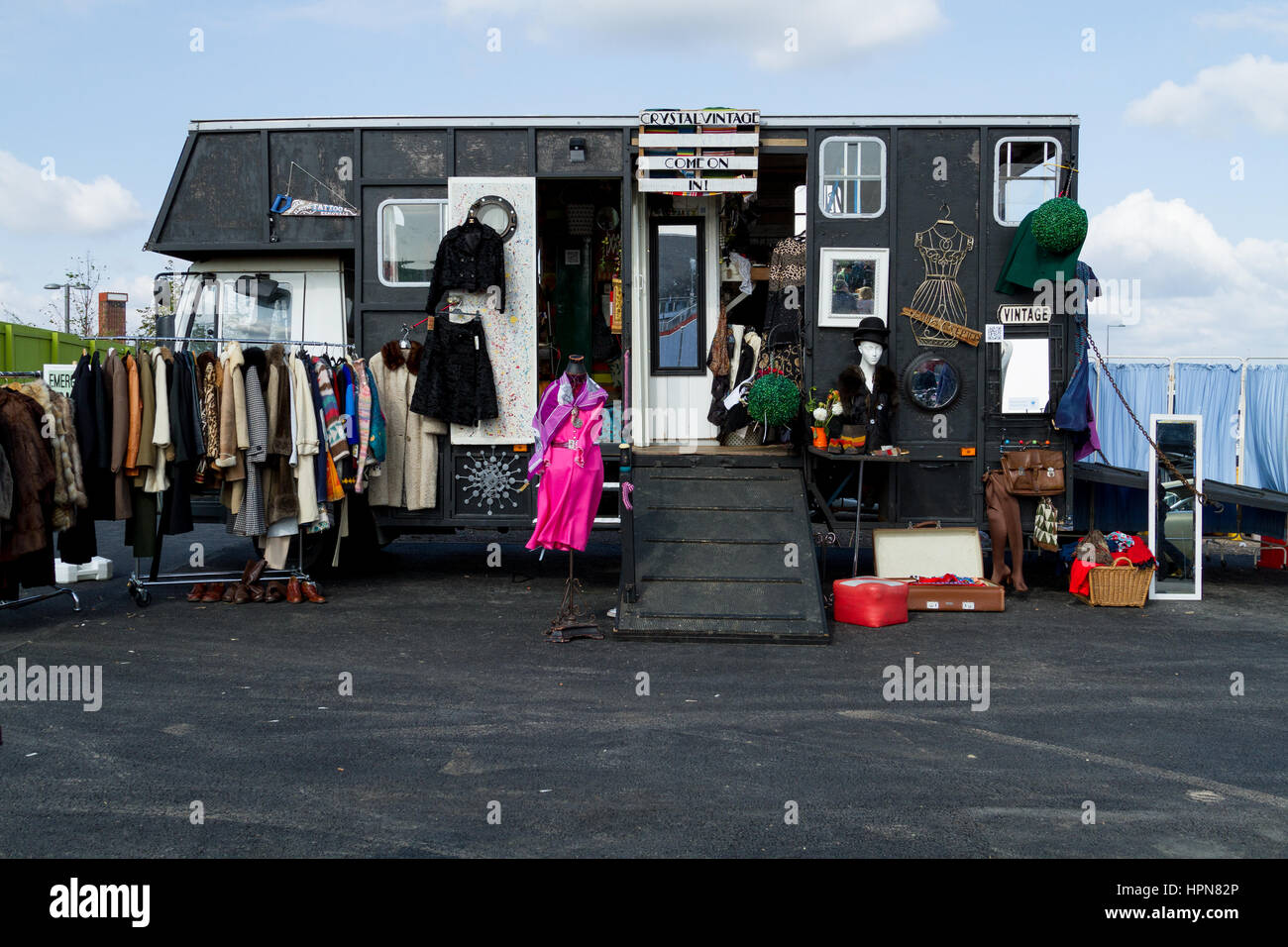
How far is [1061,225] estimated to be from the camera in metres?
8.98

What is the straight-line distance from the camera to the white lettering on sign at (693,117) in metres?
9.53

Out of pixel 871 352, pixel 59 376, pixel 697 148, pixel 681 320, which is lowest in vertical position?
pixel 59 376

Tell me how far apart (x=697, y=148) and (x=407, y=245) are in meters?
2.71

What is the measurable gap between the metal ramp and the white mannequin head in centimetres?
112

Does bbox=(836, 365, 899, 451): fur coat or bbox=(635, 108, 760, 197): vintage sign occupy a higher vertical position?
bbox=(635, 108, 760, 197): vintage sign

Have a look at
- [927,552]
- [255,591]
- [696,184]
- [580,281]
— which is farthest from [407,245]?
[927,552]

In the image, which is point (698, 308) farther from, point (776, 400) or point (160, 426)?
point (160, 426)

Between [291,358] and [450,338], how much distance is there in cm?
135

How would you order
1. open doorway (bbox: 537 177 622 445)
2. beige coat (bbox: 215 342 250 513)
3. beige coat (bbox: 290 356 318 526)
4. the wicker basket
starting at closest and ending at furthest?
beige coat (bbox: 215 342 250 513) < beige coat (bbox: 290 356 318 526) < the wicker basket < open doorway (bbox: 537 177 622 445)

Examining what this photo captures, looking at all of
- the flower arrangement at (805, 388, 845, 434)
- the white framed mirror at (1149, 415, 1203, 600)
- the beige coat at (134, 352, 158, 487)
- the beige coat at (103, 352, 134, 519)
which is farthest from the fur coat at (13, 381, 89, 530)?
the white framed mirror at (1149, 415, 1203, 600)

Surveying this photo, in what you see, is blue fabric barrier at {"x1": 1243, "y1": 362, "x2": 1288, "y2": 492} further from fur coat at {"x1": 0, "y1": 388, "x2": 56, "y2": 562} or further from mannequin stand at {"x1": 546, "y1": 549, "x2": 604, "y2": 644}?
fur coat at {"x1": 0, "y1": 388, "x2": 56, "y2": 562}

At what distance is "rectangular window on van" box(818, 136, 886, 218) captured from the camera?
962cm

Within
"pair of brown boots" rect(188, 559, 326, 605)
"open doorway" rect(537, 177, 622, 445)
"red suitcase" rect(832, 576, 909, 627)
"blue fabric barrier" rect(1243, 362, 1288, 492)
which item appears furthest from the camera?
"blue fabric barrier" rect(1243, 362, 1288, 492)

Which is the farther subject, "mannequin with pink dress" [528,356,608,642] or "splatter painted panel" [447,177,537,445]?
"splatter painted panel" [447,177,537,445]
